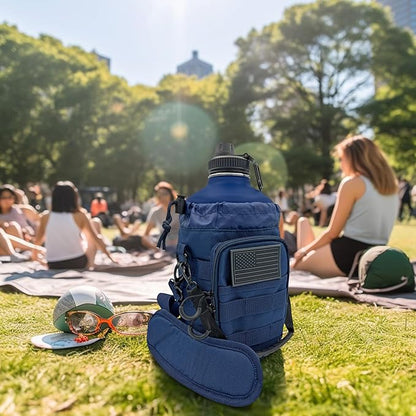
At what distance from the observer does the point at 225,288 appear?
204cm

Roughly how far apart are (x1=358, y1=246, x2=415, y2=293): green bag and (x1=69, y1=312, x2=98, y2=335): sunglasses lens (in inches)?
107

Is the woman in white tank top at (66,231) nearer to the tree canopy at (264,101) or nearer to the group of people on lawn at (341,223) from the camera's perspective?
the group of people on lawn at (341,223)

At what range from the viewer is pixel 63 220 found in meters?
5.66

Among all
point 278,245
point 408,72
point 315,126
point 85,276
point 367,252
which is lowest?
point 85,276

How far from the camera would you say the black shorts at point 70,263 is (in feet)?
18.6

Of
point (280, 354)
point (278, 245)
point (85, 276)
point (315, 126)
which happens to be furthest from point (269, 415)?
point (315, 126)

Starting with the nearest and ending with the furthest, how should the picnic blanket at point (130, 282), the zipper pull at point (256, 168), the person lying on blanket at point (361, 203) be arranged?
the zipper pull at point (256, 168), the picnic blanket at point (130, 282), the person lying on blanket at point (361, 203)

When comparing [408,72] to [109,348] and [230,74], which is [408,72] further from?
[109,348]

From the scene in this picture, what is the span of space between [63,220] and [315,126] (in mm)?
25598

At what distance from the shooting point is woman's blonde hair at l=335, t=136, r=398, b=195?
15.1 ft

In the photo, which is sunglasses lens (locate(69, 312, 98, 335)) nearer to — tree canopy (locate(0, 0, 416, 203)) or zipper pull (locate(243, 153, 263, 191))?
zipper pull (locate(243, 153, 263, 191))

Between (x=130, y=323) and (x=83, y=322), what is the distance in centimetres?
31

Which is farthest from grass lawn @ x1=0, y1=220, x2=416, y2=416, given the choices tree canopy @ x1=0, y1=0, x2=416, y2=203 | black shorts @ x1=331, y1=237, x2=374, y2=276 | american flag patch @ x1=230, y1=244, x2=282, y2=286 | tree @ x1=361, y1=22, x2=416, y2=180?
tree @ x1=361, y1=22, x2=416, y2=180

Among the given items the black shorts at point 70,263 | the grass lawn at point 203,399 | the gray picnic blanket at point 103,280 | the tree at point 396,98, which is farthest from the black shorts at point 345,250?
the tree at point 396,98
